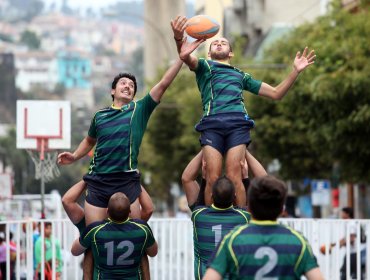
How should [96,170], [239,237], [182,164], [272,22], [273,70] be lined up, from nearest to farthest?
[239,237] → [96,170] → [273,70] → [182,164] → [272,22]

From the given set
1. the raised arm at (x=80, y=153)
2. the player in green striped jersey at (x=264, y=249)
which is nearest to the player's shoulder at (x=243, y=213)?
the raised arm at (x=80, y=153)

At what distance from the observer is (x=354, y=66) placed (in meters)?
29.6

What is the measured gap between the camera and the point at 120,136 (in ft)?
38.6

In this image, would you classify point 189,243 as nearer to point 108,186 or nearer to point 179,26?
point 108,186

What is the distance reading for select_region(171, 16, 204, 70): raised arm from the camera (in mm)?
11086

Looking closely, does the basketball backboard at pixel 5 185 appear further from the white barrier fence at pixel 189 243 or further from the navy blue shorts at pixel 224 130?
the navy blue shorts at pixel 224 130

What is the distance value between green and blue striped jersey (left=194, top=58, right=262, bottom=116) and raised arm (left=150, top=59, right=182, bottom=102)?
8.1 inches

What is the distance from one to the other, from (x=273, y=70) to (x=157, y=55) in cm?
5981

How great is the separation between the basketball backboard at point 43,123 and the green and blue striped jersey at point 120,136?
274 inches

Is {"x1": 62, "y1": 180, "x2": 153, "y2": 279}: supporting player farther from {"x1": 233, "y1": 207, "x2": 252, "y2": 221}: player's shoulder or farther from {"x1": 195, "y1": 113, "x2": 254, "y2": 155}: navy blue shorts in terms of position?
{"x1": 233, "y1": 207, "x2": 252, "y2": 221}: player's shoulder

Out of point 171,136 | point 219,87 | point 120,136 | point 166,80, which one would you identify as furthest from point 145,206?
point 171,136

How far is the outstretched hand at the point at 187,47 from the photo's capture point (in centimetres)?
1126

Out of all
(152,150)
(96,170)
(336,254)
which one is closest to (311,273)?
(96,170)

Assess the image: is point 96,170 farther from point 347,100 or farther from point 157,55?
point 157,55
